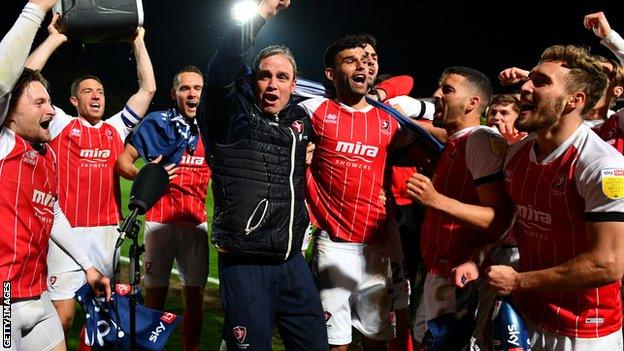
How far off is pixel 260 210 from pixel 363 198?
86 centimetres

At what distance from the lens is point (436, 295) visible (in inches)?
148

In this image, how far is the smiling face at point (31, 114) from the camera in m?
3.10

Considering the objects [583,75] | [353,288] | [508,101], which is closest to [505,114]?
[508,101]

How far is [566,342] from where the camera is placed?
108 inches

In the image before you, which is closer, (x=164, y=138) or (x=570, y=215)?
(x=570, y=215)

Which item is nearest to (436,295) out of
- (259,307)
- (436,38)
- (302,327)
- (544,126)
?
(302,327)

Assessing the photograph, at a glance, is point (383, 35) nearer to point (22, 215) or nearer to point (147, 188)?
point (147, 188)

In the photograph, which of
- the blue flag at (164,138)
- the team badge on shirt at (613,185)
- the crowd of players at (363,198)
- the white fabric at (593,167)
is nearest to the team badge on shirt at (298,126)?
the crowd of players at (363,198)

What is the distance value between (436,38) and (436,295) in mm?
15718

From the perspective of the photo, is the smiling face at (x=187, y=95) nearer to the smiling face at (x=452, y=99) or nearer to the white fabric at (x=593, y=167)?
the smiling face at (x=452, y=99)

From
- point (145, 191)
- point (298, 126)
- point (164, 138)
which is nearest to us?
point (145, 191)

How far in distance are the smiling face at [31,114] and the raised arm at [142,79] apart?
1882mm

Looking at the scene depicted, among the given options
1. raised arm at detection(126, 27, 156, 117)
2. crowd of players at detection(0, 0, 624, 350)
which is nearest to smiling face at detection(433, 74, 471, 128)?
crowd of players at detection(0, 0, 624, 350)

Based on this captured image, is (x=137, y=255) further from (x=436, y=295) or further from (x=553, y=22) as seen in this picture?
(x=553, y=22)
